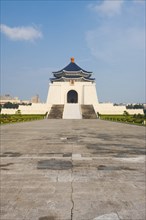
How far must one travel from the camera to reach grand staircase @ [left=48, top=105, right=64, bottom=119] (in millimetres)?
41000

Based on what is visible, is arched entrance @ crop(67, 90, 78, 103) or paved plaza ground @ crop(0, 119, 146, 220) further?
arched entrance @ crop(67, 90, 78, 103)

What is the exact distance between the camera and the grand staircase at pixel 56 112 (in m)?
41.0

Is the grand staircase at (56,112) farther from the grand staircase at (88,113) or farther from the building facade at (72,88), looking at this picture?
the building facade at (72,88)

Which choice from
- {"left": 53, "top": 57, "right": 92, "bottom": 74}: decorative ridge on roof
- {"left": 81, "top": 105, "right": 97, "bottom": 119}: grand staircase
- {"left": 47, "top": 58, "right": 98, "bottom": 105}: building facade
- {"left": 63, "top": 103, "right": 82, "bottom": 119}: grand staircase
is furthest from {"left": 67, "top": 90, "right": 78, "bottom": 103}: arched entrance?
{"left": 81, "top": 105, "right": 97, "bottom": 119}: grand staircase

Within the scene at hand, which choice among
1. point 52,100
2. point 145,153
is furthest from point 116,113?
point 145,153

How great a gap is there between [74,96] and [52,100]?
28.0 ft

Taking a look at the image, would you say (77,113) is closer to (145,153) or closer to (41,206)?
(145,153)

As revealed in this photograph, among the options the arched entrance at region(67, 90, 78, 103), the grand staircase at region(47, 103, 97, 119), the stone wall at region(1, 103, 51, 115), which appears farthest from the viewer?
the arched entrance at region(67, 90, 78, 103)

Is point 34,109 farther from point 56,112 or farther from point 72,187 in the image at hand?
point 72,187

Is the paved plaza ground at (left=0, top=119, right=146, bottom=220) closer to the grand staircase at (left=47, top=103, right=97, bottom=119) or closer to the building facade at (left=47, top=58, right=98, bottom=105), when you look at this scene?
the grand staircase at (left=47, top=103, right=97, bottom=119)

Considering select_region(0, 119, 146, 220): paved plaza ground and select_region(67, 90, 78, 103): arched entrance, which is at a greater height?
select_region(67, 90, 78, 103): arched entrance

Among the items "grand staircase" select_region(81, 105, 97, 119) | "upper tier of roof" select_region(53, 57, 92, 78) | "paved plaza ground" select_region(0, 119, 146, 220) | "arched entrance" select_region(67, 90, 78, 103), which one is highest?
"upper tier of roof" select_region(53, 57, 92, 78)

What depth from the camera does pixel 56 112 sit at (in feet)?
143

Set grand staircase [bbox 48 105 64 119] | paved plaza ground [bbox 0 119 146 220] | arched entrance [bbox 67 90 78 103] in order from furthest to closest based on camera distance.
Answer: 1. arched entrance [bbox 67 90 78 103]
2. grand staircase [bbox 48 105 64 119]
3. paved plaza ground [bbox 0 119 146 220]
